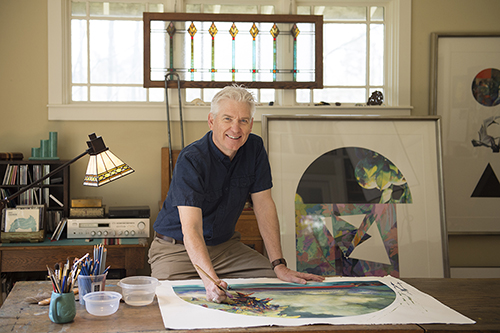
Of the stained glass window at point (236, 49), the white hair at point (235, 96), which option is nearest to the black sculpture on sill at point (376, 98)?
the stained glass window at point (236, 49)

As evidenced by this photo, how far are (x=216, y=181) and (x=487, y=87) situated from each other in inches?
109

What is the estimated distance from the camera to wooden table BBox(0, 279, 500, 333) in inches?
51.3

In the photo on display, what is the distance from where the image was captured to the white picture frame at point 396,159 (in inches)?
123

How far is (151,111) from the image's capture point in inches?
139

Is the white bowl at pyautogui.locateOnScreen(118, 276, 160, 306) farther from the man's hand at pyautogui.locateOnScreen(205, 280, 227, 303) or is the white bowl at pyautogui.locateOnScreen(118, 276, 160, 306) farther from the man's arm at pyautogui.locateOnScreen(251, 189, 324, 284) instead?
the man's arm at pyautogui.locateOnScreen(251, 189, 324, 284)

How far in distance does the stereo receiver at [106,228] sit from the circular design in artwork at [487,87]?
9.65 ft

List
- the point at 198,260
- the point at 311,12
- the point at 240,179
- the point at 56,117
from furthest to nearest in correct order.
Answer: the point at 311,12
the point at 56,117
the point at 240,179
the point at 198,260

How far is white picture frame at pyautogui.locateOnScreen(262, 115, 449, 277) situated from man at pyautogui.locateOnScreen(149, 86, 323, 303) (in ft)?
2.68

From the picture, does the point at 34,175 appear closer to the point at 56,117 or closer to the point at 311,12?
the point at 56,117

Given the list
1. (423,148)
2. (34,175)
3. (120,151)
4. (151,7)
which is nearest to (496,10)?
(423,148)

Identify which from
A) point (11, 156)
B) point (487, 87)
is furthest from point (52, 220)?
point (487, 87)

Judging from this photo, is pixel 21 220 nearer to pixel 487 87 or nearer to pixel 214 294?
pixel 214 294

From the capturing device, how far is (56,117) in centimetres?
346

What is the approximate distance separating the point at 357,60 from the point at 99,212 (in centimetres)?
249
